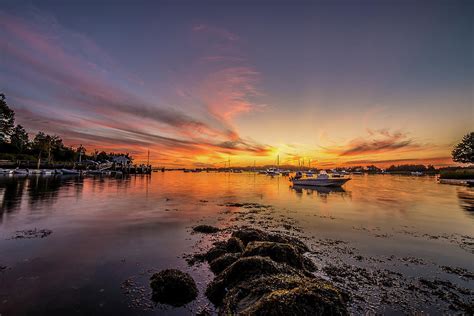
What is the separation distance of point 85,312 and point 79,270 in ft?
9.27

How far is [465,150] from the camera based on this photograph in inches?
2987

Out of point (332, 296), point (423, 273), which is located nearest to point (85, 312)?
point (332, 296)

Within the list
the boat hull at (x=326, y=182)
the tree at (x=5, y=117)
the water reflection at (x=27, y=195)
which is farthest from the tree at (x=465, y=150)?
the tree at (x=5, y=117)

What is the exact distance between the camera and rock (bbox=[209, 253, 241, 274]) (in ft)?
25.2

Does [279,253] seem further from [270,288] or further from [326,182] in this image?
[326,182]

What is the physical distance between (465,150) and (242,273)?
104 meters

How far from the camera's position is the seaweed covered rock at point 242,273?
611 cm

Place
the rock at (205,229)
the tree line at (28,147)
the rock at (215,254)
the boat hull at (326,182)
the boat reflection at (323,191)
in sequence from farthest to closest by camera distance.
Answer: the tree line at (28,147), the boat hull at (326,182), the boat reflection at (323,191), the rock at (205,229), the rock at (215,254)

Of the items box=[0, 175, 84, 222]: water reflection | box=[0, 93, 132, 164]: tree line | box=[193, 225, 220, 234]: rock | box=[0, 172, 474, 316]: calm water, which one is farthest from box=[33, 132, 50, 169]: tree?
box=[193, 225, 220, 234]: rock

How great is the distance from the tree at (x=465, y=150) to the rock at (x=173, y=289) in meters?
102

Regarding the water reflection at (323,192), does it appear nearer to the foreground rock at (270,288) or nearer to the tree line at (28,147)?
the foreground rock at (270,288)

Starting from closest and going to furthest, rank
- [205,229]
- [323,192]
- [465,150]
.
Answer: [205,229] → [323,192] → [465,150]

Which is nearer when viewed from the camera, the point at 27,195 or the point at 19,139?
the point at 27,195

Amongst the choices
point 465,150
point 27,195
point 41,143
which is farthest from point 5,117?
point 465,150
